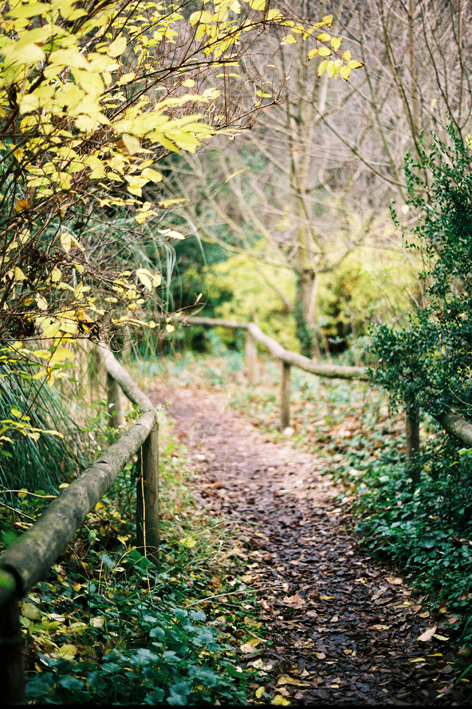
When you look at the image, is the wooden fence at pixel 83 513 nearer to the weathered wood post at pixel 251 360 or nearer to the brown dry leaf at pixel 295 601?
the brown dry leaf at pixel 295 601

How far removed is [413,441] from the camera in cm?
408

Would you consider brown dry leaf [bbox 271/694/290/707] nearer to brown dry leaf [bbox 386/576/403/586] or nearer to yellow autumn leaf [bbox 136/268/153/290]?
brown dry leaf [bbox 386/576/403/586]

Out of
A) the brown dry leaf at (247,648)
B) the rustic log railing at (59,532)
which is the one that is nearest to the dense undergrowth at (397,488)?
the brown dry leaf at (247,648)

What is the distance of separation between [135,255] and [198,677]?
9.43ft

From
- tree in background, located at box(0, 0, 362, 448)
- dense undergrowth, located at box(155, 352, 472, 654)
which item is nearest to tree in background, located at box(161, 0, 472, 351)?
tree in background, located at box(0, 0, 362, 448)

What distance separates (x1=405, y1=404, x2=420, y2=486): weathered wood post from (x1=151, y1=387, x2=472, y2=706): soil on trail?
2.24 ft

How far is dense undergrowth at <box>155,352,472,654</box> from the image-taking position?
118 inches

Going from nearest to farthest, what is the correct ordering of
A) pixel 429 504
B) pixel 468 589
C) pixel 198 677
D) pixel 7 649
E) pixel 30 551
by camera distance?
pixel 7 649
pixel 30 551
pixel 198 677
pixel 468 589
pixel 429 504

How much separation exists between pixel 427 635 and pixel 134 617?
1497 millimetres

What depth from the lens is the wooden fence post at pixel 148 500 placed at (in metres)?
3.20

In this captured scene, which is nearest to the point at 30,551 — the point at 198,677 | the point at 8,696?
the point at 8,696

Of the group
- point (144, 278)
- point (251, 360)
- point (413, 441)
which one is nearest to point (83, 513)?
point (144, 278)

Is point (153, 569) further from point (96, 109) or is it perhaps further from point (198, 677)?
point (96, 109)

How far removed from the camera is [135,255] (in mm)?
3973
